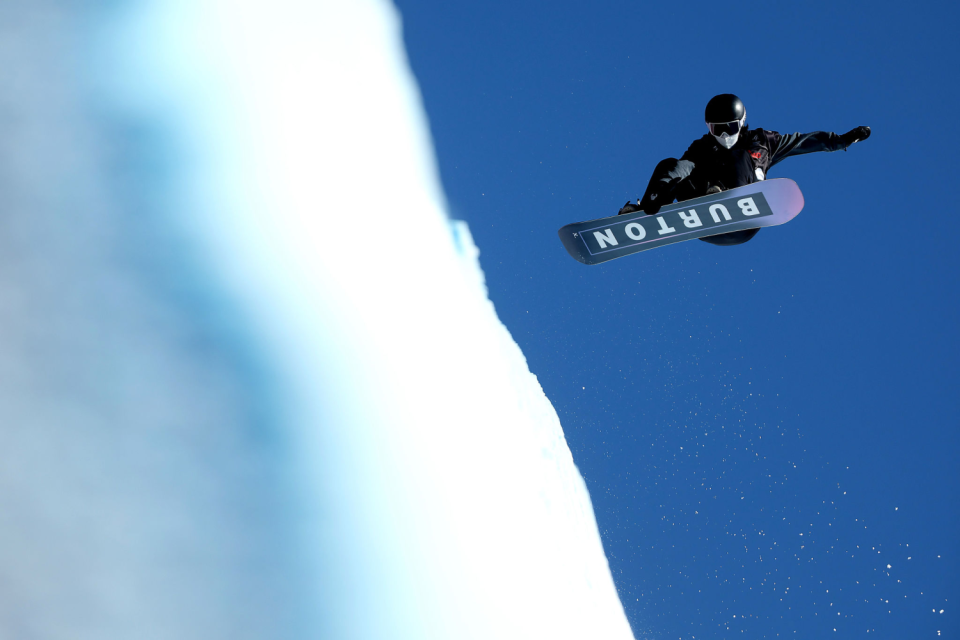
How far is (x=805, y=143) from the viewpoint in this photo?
12.3 ft

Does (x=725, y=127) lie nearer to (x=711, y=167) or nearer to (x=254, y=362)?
(x=711, y=167)

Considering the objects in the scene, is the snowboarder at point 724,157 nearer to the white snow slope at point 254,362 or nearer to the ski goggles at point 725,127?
the ski goggles at point 725,127

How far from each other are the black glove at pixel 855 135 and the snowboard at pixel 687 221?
58 centimetres

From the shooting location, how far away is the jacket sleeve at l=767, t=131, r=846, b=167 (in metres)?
3.70

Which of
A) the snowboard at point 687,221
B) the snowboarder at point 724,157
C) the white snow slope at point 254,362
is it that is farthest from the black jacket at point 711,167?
the white snow slope at point 254,362

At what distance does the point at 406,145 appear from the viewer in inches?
277

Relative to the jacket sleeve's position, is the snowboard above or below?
below

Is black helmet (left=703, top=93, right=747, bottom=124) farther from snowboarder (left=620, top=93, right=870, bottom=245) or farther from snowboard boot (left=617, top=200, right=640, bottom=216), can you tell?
snowboard boot (left=617, top=200, right=640, bottom=216)

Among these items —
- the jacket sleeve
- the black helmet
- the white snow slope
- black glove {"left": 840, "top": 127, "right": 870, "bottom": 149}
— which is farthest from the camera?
the white snow slope

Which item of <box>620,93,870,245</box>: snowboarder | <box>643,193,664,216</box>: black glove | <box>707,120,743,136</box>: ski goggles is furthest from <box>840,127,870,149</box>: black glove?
<box>643,193,664,216</box>: black glove

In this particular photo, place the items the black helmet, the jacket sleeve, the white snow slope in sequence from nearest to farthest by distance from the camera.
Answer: the black helmet, the jacket sleeve, the white snow slope

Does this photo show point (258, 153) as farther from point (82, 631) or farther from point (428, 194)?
point (82, 631)

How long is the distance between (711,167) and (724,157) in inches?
3.2

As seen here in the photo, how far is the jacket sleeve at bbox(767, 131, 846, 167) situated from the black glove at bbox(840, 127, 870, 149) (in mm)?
21
